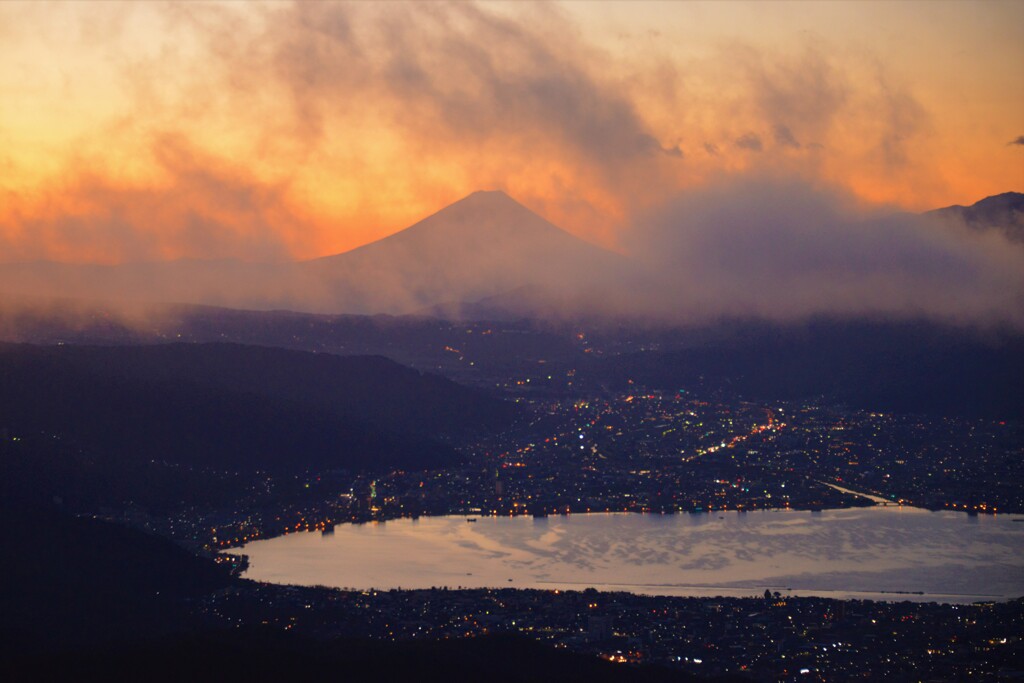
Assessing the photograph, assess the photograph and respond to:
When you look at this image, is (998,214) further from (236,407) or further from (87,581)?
(87,581)

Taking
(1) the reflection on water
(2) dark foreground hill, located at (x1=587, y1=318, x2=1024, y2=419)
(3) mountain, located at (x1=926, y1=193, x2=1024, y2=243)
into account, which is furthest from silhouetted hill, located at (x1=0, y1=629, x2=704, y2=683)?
(3) mountain, located at (x1=926, y1=193, x2=1024, y2=243)

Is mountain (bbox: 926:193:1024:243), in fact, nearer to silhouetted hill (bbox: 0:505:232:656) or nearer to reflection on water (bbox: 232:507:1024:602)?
reflection on water (bbox: 232:507:1024:602)

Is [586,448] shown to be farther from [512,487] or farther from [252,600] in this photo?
[252,600]

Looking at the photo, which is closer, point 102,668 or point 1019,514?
point 102,668

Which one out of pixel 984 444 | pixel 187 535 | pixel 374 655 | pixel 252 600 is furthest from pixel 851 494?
pixel 374 655

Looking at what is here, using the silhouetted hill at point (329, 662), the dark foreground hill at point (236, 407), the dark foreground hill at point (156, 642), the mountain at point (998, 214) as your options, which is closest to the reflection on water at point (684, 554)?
the dark foreground hill at point (156, 642)

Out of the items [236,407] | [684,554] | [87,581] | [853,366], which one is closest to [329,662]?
[87,581]

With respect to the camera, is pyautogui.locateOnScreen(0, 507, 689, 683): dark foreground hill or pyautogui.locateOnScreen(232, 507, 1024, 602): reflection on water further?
pyautogui.locateOnScreen(232, 507, 1024, 602): reflection on water
